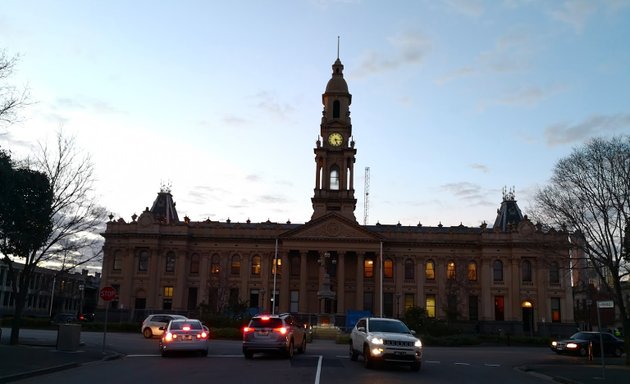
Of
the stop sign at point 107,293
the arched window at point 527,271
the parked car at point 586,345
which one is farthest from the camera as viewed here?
the arched window at point 527,271

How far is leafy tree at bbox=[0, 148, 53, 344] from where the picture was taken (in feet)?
78.1

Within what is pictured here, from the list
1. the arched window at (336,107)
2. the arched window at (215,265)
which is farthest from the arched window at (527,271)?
the arched window at (215,265)

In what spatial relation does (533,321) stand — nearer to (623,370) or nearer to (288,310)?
(288,310)

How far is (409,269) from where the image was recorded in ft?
249

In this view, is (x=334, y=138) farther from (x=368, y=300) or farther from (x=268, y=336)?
(x=268, y=336)

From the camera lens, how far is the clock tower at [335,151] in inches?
3204

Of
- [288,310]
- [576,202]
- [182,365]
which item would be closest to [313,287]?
[288,310]

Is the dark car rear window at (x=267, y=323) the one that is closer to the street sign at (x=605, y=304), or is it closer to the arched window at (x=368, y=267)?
the street sign at (x=605, y=304)

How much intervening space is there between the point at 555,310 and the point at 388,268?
21.3 m

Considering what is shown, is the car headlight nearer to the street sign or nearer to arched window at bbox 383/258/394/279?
the street sign

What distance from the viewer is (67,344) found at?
26031 millimetres

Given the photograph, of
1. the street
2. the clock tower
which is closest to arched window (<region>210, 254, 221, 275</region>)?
the clock tower

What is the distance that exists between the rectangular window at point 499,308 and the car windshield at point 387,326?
5610 centimetres

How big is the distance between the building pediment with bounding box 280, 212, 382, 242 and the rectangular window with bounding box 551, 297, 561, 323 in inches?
907
